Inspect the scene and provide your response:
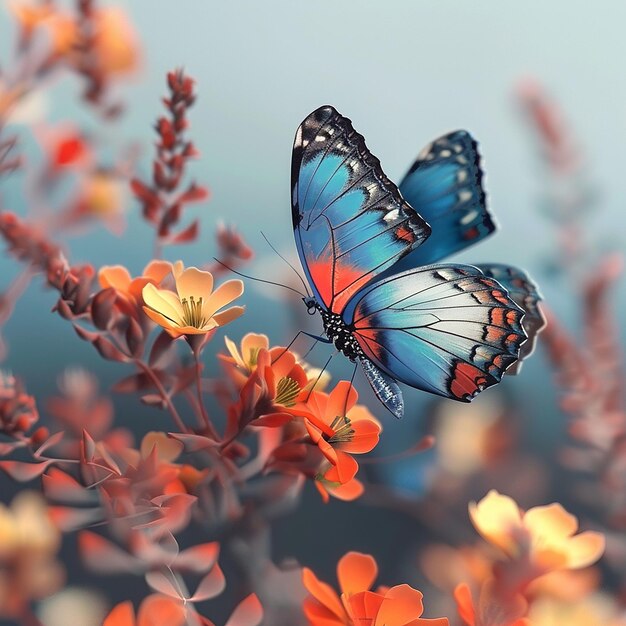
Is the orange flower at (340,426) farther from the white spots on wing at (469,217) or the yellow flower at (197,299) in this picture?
the white spots on wing at (469,217)

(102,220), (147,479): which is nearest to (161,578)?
(147,479)

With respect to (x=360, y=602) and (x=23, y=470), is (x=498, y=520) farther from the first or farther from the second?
(x=23, y=470)

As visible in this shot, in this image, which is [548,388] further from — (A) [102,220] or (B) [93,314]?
(B) [93,314]

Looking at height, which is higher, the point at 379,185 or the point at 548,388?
the point at 379,185

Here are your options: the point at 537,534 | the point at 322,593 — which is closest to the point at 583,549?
the point at 537,534

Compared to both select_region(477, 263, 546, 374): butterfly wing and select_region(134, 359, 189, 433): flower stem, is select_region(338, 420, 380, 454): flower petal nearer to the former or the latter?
select_region(134, 359, 189, 433): flower stem

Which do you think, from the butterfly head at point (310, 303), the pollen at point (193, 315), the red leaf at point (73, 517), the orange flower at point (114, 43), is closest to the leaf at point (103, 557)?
the red leaf at point (73, 517)

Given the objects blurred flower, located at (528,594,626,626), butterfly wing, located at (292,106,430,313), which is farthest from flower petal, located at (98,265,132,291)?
blurred flower, located at (528,594,626,626)
